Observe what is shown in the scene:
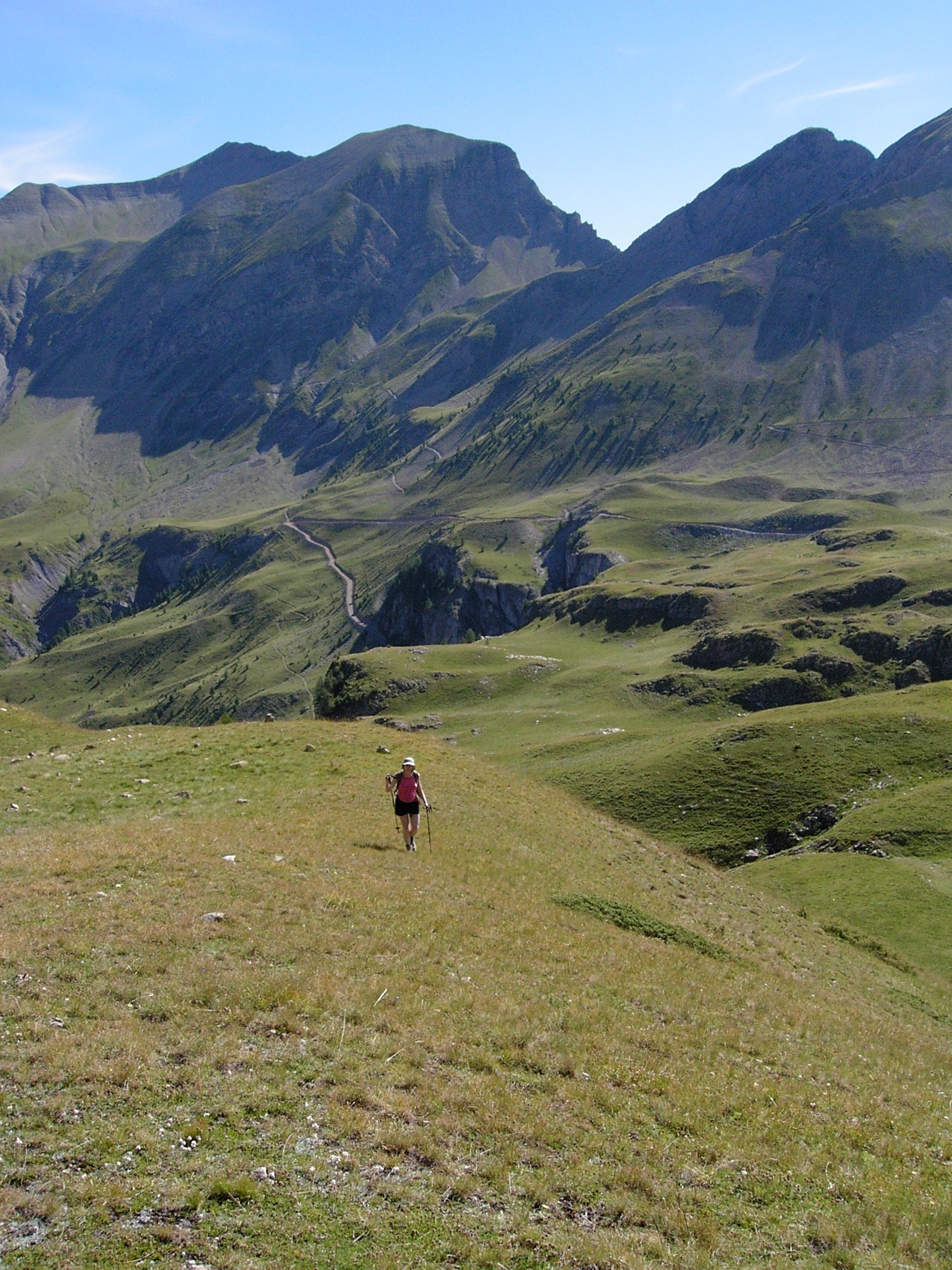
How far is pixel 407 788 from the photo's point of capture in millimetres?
29109

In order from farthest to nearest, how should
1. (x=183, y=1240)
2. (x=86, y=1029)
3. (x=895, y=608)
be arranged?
(x=895, y=608), (x=86, y=1029), (x=183, y=1240)

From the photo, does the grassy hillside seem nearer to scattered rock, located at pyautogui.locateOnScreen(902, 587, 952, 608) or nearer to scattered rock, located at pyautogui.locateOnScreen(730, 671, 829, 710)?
scattered rock, located at pyautogui.locateOnScreen(730, 671, 829, 710)

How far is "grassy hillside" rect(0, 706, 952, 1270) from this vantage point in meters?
11.3

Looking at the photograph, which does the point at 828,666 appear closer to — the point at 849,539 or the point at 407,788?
the point at 407,788

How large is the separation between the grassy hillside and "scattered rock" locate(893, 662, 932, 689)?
66.4 m

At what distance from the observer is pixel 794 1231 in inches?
491

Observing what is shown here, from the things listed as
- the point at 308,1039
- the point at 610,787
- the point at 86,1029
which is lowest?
the point at 610,787

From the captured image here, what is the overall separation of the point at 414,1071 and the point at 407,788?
14495mm

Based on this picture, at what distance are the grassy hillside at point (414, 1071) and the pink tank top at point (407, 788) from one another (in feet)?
5.79

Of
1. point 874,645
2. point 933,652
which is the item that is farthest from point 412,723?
point 933,652

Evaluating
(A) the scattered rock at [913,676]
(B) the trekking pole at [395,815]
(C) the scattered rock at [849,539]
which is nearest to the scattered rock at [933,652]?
(A) the scattered rock at [913,676]

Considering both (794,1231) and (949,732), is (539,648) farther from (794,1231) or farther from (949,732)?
(794,1231)

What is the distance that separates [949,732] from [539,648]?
7305cm

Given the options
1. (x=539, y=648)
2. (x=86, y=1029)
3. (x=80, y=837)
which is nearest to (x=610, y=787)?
(x=80, y=837)
